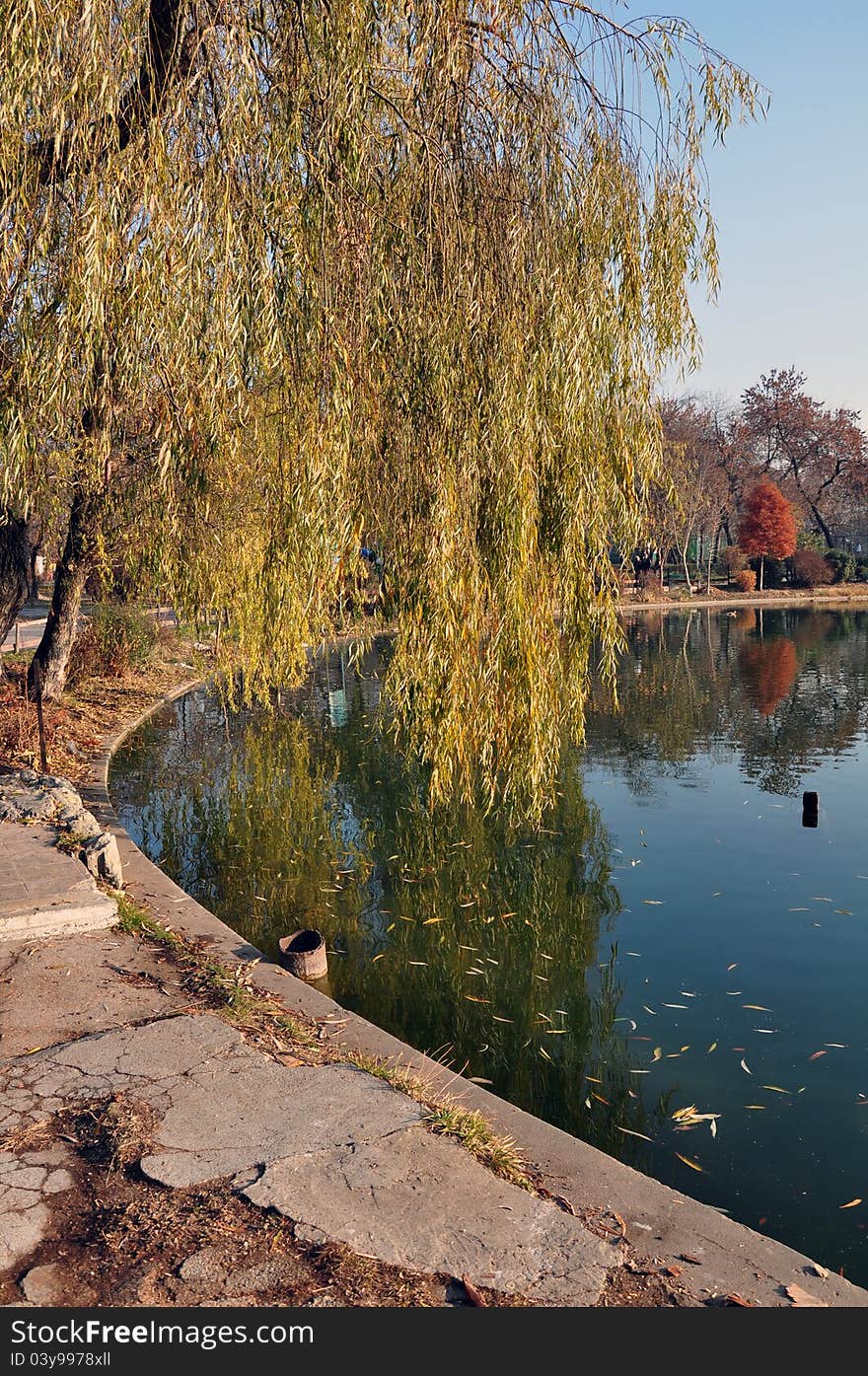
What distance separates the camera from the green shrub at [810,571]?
54.3m

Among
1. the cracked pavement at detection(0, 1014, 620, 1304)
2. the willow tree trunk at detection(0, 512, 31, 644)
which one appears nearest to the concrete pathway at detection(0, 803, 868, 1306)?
the cracked pavement at detection(0, 1014, 620, 1304)

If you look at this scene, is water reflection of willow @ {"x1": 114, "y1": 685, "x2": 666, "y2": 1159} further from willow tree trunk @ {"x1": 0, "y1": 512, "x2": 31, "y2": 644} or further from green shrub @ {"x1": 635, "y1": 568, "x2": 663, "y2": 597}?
green shrub @ {"x1": 635, "y1": 568, "x2": 663, "y2": 597}

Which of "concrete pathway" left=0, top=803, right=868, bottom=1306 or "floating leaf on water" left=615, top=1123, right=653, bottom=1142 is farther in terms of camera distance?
"floating leaf on water" left=615, top=1123, right=653, bottom=1142

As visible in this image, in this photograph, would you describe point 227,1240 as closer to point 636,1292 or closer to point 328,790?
point 636,1292

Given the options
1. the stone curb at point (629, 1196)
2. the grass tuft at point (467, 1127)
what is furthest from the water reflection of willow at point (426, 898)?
the grass tuft at point (467, 1127)

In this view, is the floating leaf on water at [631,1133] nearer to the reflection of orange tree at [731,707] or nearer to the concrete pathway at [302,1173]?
Result: the concrete pathway at [302,1173]

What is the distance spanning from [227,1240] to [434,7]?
6.67 m

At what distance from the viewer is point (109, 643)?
66.0ft

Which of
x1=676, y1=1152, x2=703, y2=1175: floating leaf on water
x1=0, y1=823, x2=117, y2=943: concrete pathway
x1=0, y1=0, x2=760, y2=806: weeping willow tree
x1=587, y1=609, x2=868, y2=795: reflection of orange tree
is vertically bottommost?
x1=676, y1=1152, x2=703, y2=1175: floating leaf on water

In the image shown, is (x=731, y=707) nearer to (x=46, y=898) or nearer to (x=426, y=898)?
(x=426, y=898)

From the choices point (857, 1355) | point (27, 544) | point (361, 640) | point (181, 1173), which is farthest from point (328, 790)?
point (857, 1355)

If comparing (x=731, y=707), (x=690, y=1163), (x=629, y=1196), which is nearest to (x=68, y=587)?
(x=690, y=1163)

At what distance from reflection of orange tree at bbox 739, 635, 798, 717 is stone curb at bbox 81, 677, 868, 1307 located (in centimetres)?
1480

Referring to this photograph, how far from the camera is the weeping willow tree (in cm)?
598
